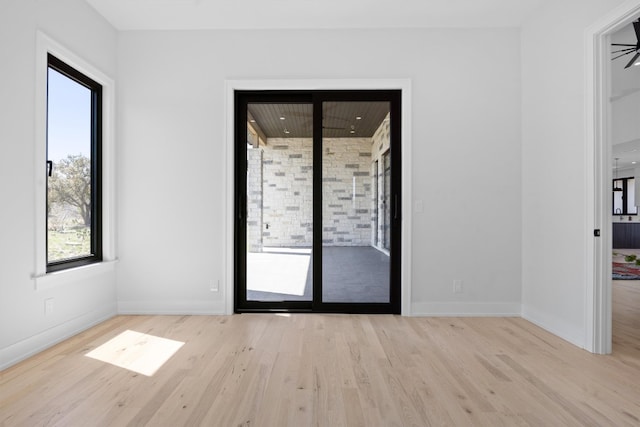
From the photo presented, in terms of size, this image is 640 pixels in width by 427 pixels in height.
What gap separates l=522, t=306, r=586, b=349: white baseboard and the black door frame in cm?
116

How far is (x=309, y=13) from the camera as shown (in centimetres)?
326

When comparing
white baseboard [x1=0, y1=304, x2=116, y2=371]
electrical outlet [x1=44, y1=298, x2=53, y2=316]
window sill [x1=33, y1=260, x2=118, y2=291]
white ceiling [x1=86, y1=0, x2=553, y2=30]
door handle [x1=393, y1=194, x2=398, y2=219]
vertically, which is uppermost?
white ceiling [x1=86, y1=0, x2=553, y2=30]

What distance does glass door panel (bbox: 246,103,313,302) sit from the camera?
3732 mm

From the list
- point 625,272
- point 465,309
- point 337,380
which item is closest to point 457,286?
point 465,309

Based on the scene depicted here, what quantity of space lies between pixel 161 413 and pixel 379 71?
319 centimetres

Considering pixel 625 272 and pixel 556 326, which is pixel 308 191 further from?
pixel 625 272

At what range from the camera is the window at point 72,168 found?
113 inches

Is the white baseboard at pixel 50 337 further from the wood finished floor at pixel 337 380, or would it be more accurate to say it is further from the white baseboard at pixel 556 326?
the white baseboard at pixel 556 326

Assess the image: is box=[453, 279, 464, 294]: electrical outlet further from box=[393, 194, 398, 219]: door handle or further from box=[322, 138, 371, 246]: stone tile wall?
box=[322, 138, 371, 246]: stone tile wall

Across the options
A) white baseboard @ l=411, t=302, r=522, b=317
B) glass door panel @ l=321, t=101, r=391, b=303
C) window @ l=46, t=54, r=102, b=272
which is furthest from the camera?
glass door panel @ l=321, t=101, r=391, b=303

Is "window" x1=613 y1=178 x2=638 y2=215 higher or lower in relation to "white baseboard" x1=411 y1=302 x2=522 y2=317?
higher

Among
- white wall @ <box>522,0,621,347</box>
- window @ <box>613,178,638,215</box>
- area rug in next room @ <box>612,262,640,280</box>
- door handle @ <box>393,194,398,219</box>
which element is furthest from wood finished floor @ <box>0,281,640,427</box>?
window @ <box>613,178,638,215</box>

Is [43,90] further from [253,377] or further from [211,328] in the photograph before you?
[253,377]

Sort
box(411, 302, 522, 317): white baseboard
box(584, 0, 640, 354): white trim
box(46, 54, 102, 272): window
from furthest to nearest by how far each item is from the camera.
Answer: box(411, 302, 522, 317): white baseboard
box(46, 54, 102, 272): window
box(584, 0, 640, 354): white trim
